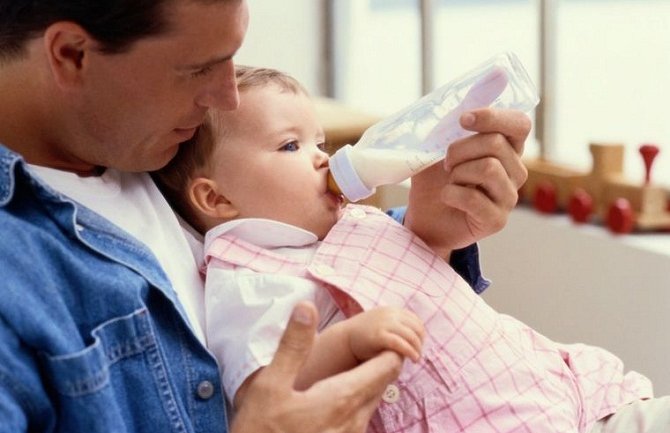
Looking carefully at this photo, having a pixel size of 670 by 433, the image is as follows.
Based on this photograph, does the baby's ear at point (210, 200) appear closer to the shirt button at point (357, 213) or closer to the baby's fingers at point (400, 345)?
the shirt button at point (357, 213)

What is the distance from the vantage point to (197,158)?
133 cm

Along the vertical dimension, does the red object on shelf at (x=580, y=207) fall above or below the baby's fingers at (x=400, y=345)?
below

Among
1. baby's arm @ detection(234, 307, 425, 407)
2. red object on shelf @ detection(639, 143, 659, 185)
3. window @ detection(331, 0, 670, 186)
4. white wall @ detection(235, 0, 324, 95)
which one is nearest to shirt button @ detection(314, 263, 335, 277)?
baby's arm @ detection(234, 307, 425, 407)

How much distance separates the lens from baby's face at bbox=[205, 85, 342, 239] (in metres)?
1.31

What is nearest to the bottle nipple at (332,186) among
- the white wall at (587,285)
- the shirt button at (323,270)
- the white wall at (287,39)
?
the shirt button at (323,270)

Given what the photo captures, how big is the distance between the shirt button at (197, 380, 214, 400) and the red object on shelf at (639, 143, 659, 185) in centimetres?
151

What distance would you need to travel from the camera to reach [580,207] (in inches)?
98.3

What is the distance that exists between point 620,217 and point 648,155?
0.53 feet

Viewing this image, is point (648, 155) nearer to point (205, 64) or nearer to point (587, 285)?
point (587, 285)

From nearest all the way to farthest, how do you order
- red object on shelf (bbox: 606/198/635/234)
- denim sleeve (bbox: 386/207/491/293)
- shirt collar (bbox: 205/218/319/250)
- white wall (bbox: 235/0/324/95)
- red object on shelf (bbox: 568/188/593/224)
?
shirt collar (bbox: 205/218/319/250)
denim sleeve (bbox: 386/207/491/293)
red object on shelf (bbox: 606/198/635/234)
red object on shelf (bbox: 568/188/593/224)
white wall (bbox: 235/0/324/95)

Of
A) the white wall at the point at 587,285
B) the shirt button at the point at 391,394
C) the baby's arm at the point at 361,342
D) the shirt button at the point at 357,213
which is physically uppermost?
the shirt button at the point at 357,213

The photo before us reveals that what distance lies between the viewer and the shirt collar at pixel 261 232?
1.30 m

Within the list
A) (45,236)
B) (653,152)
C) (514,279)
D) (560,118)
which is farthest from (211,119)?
(560,118)

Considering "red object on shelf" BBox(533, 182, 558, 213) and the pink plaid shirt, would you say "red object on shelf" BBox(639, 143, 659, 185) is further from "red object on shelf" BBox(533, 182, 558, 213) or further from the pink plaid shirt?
the pink plaid shirt
